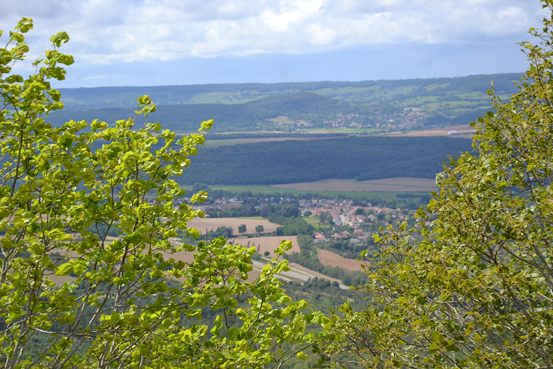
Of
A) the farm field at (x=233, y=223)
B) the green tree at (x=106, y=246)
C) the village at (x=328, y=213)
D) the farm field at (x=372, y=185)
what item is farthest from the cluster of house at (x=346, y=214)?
the green tree at (x=106, y=246)

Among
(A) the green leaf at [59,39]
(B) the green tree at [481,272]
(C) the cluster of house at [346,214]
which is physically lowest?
(C) the cluster of house at [346,214]

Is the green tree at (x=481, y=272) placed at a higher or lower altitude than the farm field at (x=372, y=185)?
Answer: higher

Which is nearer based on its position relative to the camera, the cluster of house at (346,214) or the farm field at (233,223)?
the farm field at (233,223)

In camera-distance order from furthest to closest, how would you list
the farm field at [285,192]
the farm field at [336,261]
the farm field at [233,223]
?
the farm field at [285,192], the farm field at [233,223], the farm field at [336,261]

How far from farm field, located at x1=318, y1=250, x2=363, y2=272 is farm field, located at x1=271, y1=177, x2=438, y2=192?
6620 centimetres

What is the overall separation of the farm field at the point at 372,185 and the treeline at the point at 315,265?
6198 centimetres

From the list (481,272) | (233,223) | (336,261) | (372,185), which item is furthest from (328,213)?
(481,272)

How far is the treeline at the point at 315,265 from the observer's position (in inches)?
2982

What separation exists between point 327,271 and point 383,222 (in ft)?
123

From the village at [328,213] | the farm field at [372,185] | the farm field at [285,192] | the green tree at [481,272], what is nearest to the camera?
the green tree at [481,272]

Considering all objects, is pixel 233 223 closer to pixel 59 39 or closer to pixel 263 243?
pixel 263 243

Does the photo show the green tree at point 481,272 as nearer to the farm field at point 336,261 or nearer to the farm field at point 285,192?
the farm field at point 336,261

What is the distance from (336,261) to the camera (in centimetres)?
8756

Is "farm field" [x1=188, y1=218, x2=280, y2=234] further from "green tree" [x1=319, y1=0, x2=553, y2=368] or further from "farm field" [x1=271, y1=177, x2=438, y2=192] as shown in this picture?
"green tree" [x1=319, y1=0, x2=553, y2=368]
